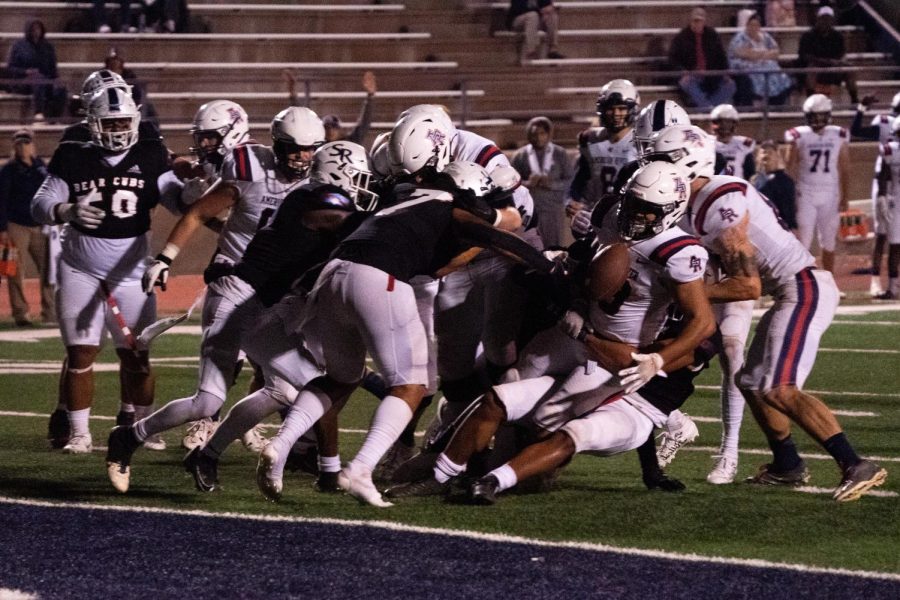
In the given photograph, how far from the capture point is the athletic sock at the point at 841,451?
5.98m

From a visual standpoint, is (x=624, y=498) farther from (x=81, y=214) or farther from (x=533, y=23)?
(x=533, y=23)

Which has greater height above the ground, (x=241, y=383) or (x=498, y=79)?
(x=498, y=79)

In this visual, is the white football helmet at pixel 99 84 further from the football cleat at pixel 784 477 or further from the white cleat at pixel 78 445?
the football cleat at pixel 784 477

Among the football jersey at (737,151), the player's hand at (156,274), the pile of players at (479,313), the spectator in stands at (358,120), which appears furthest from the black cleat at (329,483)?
the football jersey at (737,151)

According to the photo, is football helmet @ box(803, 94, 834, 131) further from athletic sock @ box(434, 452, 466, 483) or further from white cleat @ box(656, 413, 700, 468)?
athletic sock @ box(434, 452, 466, 483)

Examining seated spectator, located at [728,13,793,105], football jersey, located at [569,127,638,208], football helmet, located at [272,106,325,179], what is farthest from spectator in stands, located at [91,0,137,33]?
football helmet, located at [272,106,325,179]

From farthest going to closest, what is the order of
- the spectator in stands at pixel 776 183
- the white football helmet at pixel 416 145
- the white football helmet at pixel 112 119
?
the spectator in stands at pixel 776 183 → the white football helmet at pixel 112 119 → the white football helmet at pixel 416 145

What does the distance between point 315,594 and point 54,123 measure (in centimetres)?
1154

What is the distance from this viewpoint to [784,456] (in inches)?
249

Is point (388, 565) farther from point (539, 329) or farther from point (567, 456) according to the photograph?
point (539, 329)

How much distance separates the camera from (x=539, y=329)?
6.24 m

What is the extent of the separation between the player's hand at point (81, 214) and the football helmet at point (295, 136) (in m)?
1.02

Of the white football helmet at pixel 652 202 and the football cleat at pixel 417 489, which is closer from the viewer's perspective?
the white football helmet at pixel 652 202

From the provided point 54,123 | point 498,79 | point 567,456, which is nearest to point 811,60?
point 498,79
